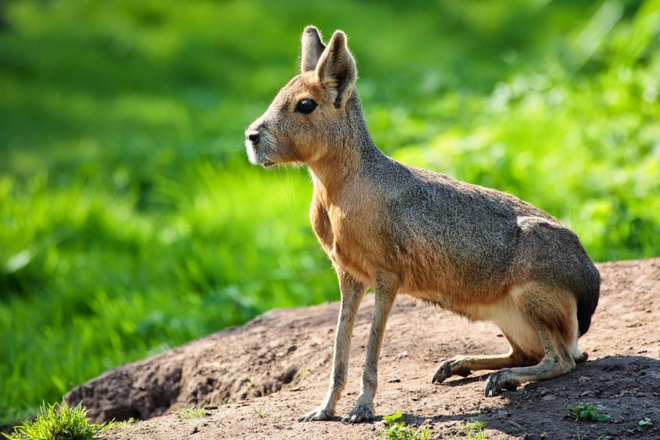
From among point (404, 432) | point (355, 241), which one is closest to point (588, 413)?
point (404, 432)

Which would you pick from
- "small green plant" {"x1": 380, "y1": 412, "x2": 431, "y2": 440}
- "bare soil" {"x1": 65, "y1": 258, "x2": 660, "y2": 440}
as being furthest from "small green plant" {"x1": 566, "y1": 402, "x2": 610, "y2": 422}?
"small green plant" {"x1": 380, "y1": 412, "x2": 431, "y2": 440}

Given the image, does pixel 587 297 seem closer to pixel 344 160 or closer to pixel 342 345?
pixel 342 345

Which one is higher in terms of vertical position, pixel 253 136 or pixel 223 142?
pixel 223 142

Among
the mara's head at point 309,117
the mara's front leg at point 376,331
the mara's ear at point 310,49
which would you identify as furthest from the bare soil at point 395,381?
the mara's ear at point 310,49

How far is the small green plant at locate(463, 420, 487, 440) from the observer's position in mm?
3737

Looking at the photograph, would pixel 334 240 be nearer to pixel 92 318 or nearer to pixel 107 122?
pixel 92 318

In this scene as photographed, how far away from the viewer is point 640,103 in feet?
29.2

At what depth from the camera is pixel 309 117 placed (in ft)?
14.0

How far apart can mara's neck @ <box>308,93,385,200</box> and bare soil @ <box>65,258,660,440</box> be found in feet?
3.14

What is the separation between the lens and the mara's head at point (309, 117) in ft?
13.9

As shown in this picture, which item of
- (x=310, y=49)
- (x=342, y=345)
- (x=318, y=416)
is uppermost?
(x=310, y=49)

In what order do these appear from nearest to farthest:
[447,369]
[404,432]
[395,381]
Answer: [404,432] < [447,369] < [395,381]

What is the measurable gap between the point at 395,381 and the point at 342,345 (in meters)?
0.47

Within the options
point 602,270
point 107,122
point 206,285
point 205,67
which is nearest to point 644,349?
point 602,270
